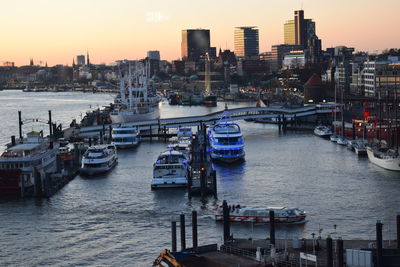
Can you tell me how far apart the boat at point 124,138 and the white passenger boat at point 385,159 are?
1449 cm

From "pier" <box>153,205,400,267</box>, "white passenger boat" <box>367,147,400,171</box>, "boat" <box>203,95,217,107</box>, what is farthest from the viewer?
"boat" <box>203,95,217,107</box>

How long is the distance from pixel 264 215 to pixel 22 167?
36.5ft

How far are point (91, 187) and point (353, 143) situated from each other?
1654cm

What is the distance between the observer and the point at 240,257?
16031 mm

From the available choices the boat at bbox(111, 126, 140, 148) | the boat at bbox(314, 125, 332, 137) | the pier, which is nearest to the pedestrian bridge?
the boat at bbox(111, 126, 140, 148)

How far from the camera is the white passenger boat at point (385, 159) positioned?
3189 centimetres

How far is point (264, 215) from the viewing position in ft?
72.6

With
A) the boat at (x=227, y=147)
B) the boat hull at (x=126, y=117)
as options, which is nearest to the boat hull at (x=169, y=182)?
the boat at (x=227, y=147)

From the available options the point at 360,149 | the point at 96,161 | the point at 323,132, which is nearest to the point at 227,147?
the point at 96,161

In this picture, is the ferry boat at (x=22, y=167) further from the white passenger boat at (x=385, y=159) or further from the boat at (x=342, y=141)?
the boat at (x=342, y=141)

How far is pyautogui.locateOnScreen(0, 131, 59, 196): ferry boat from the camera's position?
2812 cm

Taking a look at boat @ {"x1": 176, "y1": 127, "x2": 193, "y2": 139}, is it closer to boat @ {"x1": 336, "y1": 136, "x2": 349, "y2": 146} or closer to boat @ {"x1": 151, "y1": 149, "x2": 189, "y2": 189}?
boat @ {"x1": 336, "y1": 136, "x2": 349, "y2": 146}

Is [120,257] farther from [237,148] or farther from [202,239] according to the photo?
[237,148]

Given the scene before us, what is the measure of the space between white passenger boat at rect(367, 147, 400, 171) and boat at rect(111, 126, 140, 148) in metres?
14.5
